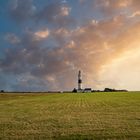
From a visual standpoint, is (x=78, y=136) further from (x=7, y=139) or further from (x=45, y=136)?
(x=7, y=139)

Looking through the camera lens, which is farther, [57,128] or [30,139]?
[57,128]

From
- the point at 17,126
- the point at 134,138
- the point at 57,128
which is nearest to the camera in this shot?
the point at 134,138

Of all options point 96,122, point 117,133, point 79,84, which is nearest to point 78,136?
point 117,133

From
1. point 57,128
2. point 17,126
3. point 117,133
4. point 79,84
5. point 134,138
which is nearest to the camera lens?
point 134,138

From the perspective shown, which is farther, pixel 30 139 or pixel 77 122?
pixel 77 122

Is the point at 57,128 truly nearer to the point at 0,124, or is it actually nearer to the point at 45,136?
the point at 45,136

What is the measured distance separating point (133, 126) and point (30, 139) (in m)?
7.17

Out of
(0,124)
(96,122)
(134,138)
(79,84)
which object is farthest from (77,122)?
(79,84)

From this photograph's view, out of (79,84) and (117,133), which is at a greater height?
(79,84)

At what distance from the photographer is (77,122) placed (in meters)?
24.4

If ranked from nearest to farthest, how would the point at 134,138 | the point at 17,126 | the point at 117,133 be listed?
1. the point at 134,138
2. the point at 117,133
3. the point at 17,126

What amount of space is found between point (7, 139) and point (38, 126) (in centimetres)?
465

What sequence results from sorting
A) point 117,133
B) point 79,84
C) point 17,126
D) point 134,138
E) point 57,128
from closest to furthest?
point 134,138
point 117,133
point 57,128
point 17,126
point 79,84

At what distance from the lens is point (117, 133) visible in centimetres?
1933
